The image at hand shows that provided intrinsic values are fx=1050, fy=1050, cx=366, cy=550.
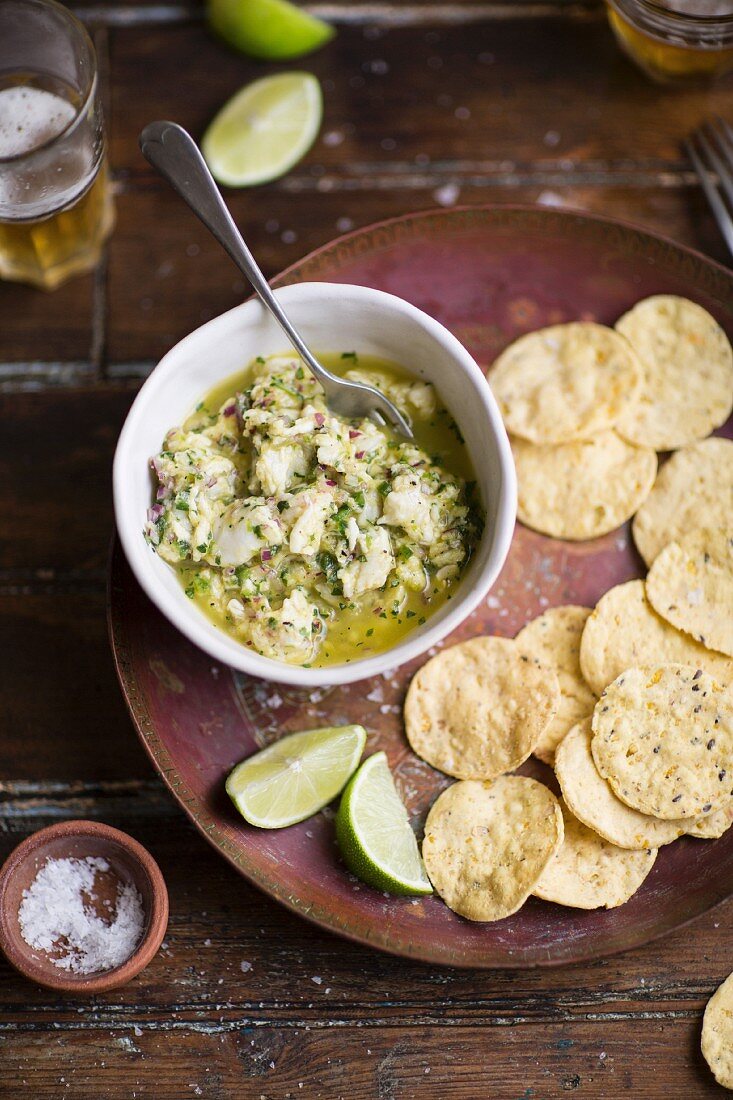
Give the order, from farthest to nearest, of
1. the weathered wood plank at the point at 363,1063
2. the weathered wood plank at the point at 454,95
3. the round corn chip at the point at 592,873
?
the weathered wood plank at the point at 454,95 < the weathered wood plank at the point at 363,1063 < the round corn chip at the point at 592,873

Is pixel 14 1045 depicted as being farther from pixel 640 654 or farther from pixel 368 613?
pixel 640 654

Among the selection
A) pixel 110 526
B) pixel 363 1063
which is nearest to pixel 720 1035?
pixel 363 1063

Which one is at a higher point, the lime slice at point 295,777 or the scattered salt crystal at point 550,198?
the scattered salt crystal at point 550,198

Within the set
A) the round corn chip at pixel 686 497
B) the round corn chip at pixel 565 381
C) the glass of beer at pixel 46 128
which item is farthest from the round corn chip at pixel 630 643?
the glass of beer at pixel 46 128

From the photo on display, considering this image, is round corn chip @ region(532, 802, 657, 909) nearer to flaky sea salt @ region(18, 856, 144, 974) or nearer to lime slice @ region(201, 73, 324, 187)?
flaky sea salt @ region(18, 856, 144, 974)

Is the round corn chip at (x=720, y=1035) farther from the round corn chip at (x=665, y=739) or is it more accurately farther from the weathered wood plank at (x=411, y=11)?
the weathered wood plank at (x=411, y=11)

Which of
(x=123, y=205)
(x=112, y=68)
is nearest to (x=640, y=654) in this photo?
(x=123, y=205)

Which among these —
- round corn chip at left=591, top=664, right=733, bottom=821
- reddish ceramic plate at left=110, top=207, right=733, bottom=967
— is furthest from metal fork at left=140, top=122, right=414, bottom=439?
round corn chip at left=591, top=664, right=733, bottom=821

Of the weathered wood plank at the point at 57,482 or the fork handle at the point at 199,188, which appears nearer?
the fork handle at the point at 199,188
